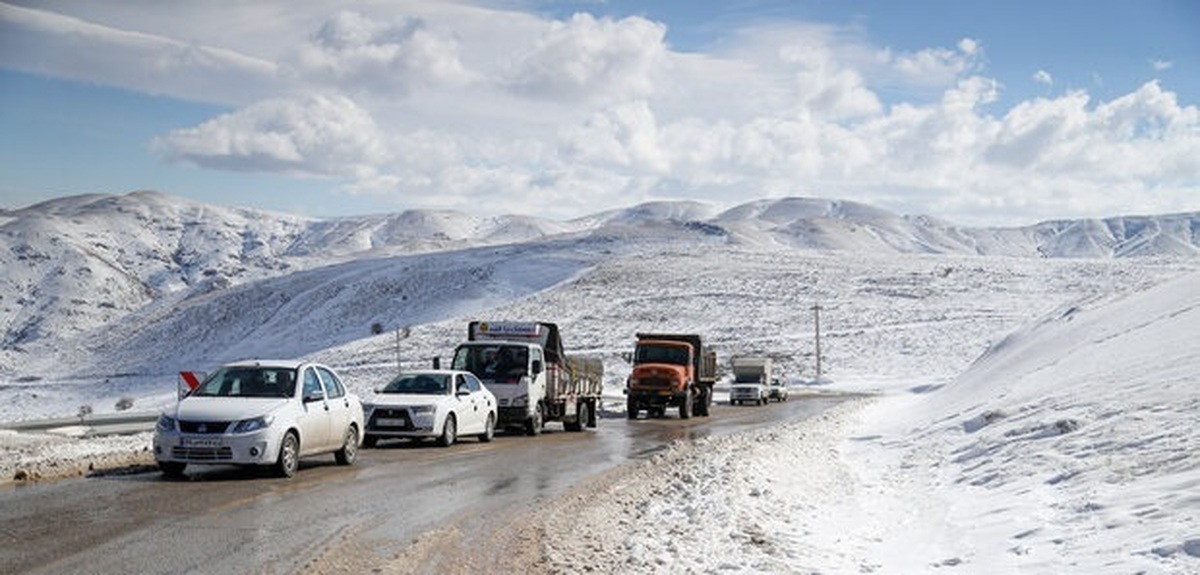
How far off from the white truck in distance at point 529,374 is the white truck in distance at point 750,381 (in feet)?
79.2

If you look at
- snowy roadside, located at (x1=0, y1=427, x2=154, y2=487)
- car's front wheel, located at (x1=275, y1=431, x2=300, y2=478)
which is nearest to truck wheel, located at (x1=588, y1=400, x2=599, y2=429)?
snowy roadside, located at (x1=0, y1=427, x2=154, y2=487)

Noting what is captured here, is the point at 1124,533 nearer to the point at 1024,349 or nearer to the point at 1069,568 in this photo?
the point at 1069,568

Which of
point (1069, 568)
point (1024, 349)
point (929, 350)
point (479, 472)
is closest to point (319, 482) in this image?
point (479, 472)

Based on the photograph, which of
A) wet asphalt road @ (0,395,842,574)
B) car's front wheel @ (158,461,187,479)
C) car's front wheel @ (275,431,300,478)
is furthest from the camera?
car's front wheel @ (275,431,300,478)

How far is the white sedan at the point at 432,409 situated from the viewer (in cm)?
2250

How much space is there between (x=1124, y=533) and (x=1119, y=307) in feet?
80.4

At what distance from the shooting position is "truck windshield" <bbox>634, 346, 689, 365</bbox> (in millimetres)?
39594

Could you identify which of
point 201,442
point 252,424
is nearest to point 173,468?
point 201,442

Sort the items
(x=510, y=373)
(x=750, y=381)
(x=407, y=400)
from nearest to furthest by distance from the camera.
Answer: (x=407, y=400) → (x=510, y=373) → (x=750, y=381)

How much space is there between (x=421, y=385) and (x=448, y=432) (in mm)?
1450

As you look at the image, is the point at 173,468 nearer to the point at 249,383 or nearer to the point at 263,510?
the point at 249,383

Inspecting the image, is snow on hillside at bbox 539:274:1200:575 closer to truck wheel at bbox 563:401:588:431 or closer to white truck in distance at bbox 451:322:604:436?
white truck in distance at bbox 451:322:604:436

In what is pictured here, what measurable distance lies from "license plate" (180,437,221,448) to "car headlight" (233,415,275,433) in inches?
A: 11.3

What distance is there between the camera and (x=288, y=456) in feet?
52.2
